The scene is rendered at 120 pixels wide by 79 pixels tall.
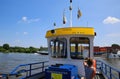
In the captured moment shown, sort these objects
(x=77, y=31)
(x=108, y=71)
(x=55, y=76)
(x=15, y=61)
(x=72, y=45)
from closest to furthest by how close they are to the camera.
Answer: (x=55, y=76) → (x=77, y=31) → (x=72, y=45) → (x=108, y=71) → (x=15, y=61)

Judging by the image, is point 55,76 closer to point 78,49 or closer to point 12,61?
point 78,49

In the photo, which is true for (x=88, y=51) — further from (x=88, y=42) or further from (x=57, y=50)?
(x=57, y=50)

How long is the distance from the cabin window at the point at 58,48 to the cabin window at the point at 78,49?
0.35 meters

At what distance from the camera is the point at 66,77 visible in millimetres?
8602

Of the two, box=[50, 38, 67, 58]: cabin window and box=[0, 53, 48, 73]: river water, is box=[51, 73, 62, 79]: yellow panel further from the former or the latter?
box=[0, 53, 48, 73]: river water

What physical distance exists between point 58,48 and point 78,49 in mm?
998

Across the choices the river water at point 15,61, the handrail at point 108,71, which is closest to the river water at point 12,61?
the river water at point 15,61

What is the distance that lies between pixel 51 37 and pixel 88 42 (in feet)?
6.33

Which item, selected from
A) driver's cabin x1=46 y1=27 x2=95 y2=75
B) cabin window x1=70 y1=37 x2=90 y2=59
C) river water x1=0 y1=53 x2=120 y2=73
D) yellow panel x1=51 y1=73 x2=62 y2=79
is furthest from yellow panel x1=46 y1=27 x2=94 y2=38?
river water x1=0 y1=53 x2=120 y2=73

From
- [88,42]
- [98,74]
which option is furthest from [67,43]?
[98,74]

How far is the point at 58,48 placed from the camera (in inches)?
423

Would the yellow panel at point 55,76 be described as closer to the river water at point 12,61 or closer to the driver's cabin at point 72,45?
the driver's cabin at point 72,45

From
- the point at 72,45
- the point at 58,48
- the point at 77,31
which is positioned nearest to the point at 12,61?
the point at 58,48

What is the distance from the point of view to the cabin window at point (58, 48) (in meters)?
10.4
